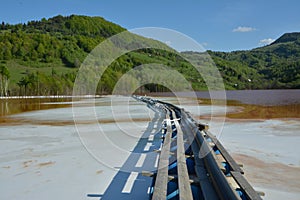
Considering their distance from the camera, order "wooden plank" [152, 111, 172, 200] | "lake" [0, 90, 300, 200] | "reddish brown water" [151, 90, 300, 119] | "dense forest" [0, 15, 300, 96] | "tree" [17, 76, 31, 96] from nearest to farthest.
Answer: "wooden plank" [152, 111, 172, 200]
"lake" [0, 90, 300, 200]
"reddish brown water" [151, 90, 300, 119]
"dense forest" [0, 15, 300, 96]
"tree" [17, 76, 31, 96]

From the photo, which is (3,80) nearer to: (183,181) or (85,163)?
(85,163)

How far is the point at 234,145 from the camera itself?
6645 mm

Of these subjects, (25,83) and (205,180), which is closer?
(205,180)

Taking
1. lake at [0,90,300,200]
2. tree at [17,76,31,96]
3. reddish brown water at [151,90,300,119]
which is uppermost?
tree at [17,76,31,96]

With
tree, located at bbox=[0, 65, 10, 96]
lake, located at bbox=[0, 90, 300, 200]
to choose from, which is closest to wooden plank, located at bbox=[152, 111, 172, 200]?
lake, located at bbox=[0, 90, 300, 200]

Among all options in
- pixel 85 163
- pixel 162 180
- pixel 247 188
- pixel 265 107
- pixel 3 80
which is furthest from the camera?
pixel 3 80

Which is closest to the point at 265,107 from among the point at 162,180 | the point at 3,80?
the point at 162,180

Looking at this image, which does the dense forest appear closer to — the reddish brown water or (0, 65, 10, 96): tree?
(0, 65, 10, 96): tree

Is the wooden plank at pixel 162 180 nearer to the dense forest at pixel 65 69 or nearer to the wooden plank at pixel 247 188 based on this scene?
the wooden plank at pixel 247 188

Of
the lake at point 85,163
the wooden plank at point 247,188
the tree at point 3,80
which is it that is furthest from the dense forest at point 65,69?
the wooden plank at point 247,188

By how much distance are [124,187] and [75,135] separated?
4874 millimetres

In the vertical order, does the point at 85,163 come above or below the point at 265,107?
below

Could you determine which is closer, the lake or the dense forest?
the lake

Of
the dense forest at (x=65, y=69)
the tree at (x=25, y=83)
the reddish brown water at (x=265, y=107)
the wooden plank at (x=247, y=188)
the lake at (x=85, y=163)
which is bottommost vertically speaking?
the lake at (x=85, y=163)
